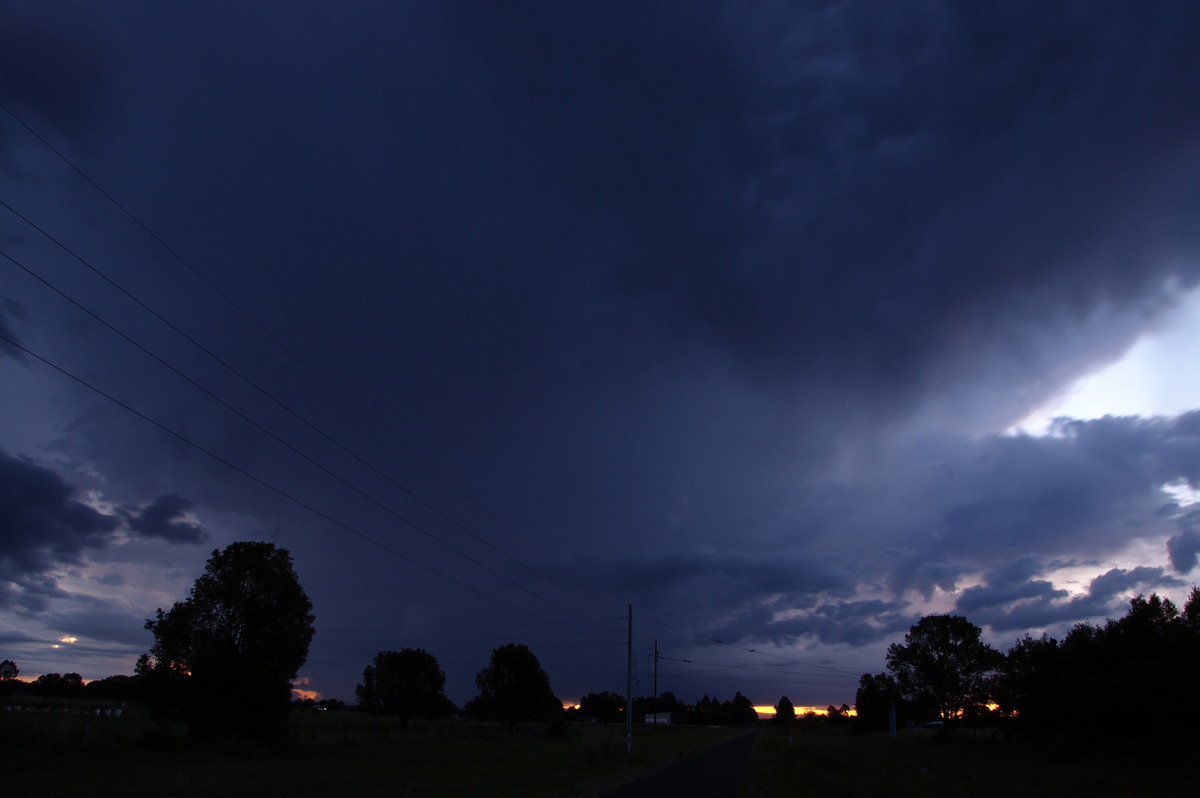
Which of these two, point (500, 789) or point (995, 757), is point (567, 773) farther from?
point (995, 757)

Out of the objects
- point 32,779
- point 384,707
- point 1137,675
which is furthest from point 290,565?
point 1137,675

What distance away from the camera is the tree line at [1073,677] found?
42000 millimetres

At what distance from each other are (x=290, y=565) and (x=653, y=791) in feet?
94.7

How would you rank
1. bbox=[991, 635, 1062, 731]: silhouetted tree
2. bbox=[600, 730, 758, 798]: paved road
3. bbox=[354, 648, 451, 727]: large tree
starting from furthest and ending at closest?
1. bbox=[354, 648, 451, 727]: large tree
2. bbox=[991, 635, 1062, 731]: silhouetted tree
3. bbox=[600, 730, 758, 798]: paved road

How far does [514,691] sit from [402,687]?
1511 cm

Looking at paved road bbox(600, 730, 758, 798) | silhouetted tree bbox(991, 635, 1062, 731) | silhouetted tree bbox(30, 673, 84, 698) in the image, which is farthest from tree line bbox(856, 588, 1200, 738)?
silhouetted tree bbox(30, 673, 84, 698)

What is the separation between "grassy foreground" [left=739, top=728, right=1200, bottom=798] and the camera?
28.6 m

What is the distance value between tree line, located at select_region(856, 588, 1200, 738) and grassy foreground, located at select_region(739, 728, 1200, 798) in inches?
105

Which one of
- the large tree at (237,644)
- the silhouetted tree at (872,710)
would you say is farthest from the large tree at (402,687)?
the silhouetted tree at (872,710)

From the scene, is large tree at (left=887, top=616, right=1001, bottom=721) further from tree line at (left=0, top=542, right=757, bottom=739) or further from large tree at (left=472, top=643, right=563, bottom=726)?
tree line at (left=0, top=542, right=757, bottom=739)

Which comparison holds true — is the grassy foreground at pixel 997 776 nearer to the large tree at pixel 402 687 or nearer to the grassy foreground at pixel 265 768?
the grassy foreground at pixel 265 768

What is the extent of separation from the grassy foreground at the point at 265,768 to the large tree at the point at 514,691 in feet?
155

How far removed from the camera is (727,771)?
40094 millimetres

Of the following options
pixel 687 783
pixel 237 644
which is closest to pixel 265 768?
pixel 237 644
